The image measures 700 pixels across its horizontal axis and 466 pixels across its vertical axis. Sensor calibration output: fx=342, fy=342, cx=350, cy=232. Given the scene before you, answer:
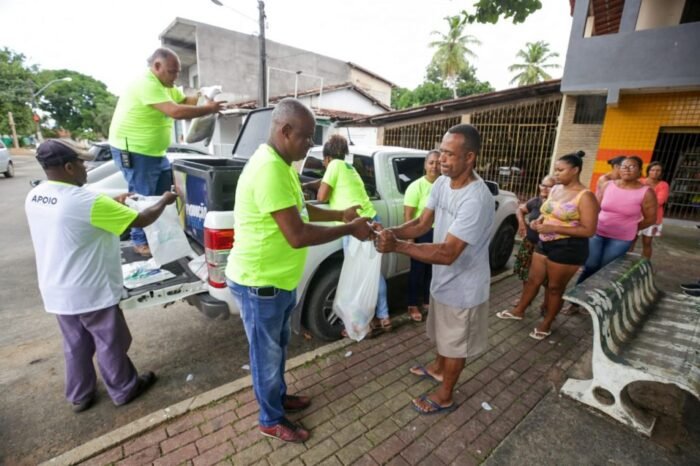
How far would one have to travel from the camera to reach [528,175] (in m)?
11.0

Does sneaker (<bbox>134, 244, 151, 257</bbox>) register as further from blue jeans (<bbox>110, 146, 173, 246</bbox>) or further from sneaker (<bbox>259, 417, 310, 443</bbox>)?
sneaker (<bbox>259, 417, 310, 443</bbox>)

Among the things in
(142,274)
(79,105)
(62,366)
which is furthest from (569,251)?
(79,105)

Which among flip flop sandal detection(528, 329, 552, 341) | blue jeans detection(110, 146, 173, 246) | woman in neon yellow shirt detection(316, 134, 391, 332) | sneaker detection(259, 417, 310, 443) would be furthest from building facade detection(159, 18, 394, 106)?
sneaker detection(259, 417, 310, 443)

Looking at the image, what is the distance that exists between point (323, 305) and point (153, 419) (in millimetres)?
1536

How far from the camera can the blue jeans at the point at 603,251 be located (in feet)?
12.6

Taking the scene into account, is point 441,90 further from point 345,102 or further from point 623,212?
point 623,212

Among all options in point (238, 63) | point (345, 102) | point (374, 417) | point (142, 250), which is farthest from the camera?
point (345, 102)

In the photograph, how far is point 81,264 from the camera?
7.38 feet

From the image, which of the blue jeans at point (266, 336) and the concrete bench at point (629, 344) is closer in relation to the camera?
the blue jeans at point (266, 336)

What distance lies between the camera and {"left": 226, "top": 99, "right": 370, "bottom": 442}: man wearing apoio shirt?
1.74m

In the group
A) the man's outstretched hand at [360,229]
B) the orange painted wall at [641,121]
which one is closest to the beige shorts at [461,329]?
the man's outstretched hand at [360,229]

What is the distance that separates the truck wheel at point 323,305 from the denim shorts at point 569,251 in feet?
6.98

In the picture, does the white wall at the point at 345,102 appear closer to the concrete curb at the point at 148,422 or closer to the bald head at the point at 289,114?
the concrete curb at the point at 148,422

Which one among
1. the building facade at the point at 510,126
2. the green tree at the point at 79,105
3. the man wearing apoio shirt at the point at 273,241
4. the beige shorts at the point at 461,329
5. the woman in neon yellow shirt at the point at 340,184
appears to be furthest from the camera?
the green tree at the point at 79,105
